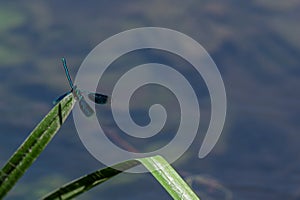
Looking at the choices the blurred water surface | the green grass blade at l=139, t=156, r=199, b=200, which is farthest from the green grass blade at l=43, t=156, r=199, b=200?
the blurred water surface

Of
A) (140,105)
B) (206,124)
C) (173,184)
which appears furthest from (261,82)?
(173,184)

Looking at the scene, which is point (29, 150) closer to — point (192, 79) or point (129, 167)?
point (129, 167)

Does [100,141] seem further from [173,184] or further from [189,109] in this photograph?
[173,184]

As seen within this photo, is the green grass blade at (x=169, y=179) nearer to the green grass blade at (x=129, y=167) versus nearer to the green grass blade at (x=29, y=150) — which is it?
the green grass blade at (x=129, y=167)

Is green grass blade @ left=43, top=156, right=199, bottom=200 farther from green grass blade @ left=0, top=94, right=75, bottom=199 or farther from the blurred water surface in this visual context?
the blurred water surface


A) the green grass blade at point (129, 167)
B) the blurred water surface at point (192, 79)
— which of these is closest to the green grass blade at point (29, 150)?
the green grass blade at point (129, 167)

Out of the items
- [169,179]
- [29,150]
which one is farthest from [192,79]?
[29,150]
